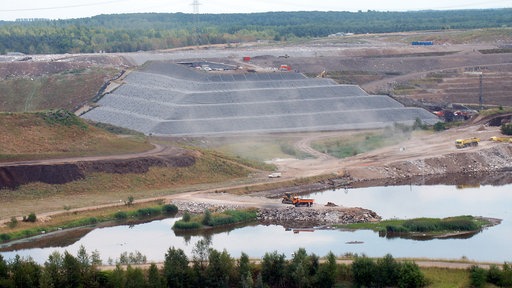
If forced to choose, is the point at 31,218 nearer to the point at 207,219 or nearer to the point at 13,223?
the point at 13,223

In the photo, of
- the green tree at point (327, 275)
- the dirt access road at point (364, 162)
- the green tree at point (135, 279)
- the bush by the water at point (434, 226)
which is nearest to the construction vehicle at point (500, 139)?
the dirt access road at point (364, 162)

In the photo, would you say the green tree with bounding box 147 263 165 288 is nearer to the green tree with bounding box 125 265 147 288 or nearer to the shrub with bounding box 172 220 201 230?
the green tree with bounding box 125 265 147 288

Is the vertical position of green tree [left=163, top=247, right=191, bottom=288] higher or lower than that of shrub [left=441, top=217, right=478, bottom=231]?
higher

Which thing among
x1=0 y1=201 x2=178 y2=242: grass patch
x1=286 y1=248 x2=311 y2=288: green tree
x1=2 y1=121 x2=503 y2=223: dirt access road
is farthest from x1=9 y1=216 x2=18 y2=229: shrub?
x1=286 y1=248 x2=311 y2=288: green tree

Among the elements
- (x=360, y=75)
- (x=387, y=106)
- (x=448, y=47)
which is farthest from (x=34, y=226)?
(x=448, y=47)

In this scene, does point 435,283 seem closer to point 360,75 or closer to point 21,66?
point 360,75
